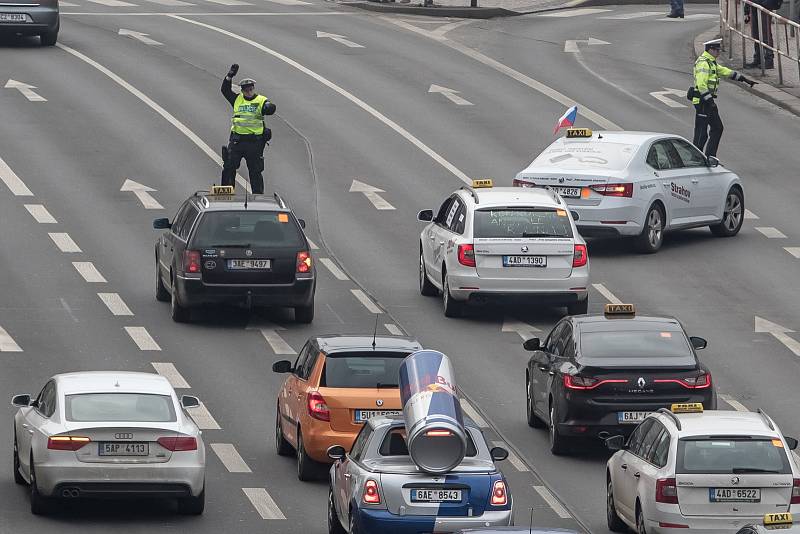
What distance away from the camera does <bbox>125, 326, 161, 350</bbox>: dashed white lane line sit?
2594cm

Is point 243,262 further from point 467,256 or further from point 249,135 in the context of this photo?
point 249,135

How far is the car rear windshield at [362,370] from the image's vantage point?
20000mm

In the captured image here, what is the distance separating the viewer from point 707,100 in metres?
37.3

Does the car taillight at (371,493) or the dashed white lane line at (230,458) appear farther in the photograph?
the dashed white lane line at (230,458)

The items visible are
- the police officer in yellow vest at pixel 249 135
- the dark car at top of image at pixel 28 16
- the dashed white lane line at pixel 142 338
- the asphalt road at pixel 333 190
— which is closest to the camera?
the asphalt road at pixel 333 190

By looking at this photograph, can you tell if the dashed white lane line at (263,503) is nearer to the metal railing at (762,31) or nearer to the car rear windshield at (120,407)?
the car rear windshield at (120,407)

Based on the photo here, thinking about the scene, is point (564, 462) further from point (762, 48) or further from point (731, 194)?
point (762, 48)

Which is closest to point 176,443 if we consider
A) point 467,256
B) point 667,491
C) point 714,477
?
point 667,491

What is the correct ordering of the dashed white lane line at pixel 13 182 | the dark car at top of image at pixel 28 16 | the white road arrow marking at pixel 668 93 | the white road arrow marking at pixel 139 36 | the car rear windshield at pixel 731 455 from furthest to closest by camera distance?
the white road arrow marking at pixel 139 36 < the dark car at top of image at pixel 28 16 < the white road arrow marking at pixel 668 93 < the dashed white lane line at pixel 13 182 < the car rear windshield at pixel 731 455

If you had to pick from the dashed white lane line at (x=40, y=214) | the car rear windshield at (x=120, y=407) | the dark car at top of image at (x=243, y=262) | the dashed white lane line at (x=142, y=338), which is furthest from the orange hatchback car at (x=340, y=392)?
the dashed white lane line at (x=40, y=214)

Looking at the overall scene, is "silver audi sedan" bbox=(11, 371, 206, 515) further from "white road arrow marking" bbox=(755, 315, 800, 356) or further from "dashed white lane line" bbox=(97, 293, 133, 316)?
"white road arrow marking" bbox=(755, 315, 800, 356)

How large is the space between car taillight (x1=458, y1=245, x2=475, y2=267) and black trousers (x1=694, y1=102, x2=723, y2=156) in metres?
10.3

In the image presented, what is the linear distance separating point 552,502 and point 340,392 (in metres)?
2.21

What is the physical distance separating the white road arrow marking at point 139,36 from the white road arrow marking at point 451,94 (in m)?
7.19
